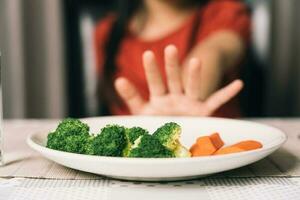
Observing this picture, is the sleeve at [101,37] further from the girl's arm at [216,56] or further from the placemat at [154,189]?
the placemat at [154,189]

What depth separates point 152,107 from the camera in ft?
4.35

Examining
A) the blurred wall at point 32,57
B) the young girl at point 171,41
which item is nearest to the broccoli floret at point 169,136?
the young girl at point 171,41

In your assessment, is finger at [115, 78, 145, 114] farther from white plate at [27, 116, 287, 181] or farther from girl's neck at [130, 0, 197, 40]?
girl's neck at [130, 0, 197, 40]

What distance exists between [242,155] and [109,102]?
6.62ft

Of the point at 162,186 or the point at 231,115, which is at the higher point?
the point at 162,186

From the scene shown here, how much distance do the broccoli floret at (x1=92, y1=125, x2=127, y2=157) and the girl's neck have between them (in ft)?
5.81

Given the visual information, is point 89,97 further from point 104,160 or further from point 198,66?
point 104,160

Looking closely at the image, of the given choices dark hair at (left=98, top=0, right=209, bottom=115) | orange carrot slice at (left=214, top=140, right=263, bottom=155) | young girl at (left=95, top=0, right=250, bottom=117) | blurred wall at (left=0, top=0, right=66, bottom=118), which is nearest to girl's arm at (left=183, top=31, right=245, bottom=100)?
young girl at (left=95, top=0, right=250, bottom=117)

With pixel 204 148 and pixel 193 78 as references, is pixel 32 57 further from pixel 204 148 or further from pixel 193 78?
pixel 204 148

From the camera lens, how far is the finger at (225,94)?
1205 millimetres

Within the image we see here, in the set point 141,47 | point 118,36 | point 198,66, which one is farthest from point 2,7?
point 198,66

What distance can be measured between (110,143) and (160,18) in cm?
188

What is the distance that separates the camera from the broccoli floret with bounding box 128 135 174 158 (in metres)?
0.72

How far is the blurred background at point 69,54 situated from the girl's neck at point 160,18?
332mm
